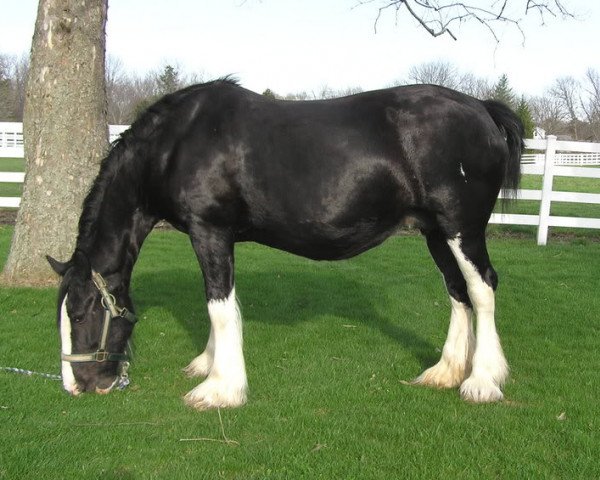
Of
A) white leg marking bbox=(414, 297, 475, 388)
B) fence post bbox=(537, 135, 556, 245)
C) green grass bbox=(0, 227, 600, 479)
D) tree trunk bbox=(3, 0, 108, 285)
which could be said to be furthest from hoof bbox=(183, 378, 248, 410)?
fence post bbox=(537, 135, 556, 245)

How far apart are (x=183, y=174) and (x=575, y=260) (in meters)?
7.31

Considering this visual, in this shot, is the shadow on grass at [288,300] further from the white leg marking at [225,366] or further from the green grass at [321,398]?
the white leg marking at [225,366]

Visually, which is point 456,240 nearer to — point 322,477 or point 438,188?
point 438,188

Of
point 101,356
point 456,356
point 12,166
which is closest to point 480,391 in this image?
point 456,356

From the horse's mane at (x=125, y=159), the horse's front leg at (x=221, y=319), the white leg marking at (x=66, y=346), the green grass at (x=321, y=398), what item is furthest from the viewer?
the horse's mane at (x=125, y=159)

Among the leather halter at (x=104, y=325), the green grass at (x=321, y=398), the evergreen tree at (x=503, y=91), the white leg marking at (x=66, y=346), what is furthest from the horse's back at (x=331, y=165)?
the evergreen tree at (x=503, y=91)

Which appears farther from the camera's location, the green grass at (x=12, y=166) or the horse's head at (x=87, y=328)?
the green grass at (x=12, y=166)

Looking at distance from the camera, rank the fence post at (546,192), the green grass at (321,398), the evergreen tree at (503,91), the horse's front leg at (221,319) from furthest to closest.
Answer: the evergreen tree at (503,91) < the fence post at (546,192) < the horse's front leg at (221,319) < the green grass at (321,398)

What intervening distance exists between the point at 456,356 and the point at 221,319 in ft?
5.72

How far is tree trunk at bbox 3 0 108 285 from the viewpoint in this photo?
23.4ft

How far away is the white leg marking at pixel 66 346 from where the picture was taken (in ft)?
13.1

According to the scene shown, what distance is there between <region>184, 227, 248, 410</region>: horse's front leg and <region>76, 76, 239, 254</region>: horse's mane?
0.69 m

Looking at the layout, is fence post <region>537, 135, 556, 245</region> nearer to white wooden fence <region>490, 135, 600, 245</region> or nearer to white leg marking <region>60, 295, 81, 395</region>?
white wooden fence <region>490, 135, 600, 245</region>

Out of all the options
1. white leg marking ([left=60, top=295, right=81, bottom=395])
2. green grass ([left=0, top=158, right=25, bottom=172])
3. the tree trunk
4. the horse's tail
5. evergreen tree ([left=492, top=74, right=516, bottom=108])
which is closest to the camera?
white leg marking ([left=60, top=295, right=81, bottom=395])
